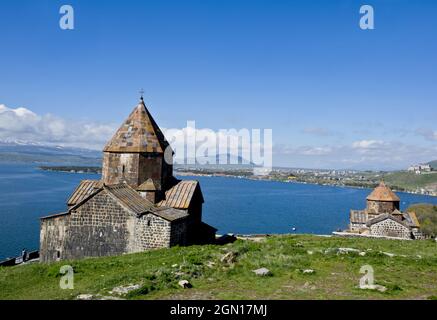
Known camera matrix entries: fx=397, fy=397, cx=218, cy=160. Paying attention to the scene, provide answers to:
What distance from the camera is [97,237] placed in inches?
692

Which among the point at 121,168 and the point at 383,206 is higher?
the point at 121,168

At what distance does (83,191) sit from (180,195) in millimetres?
5190

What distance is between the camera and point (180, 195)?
67.5 ft

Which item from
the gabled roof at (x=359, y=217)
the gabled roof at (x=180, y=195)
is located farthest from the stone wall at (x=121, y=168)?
the gabled roof at (x=359, y=217)

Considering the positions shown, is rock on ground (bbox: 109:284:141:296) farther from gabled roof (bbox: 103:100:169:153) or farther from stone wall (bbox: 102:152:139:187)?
gabled roof (bbox: 103:100:169:153)

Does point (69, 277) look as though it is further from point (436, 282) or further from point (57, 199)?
point (57, 199)

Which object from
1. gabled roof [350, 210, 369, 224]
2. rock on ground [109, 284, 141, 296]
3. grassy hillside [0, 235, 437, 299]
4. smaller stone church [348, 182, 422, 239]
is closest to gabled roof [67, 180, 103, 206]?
grassy hillside [0, 235, 437, 299]

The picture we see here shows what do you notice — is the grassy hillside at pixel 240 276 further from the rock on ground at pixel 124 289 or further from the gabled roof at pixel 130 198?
the gabled roof at pixel 130 198

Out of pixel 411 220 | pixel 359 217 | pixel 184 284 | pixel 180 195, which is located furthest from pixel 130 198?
pixel 411 220

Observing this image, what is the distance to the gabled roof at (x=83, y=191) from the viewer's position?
20453 mm

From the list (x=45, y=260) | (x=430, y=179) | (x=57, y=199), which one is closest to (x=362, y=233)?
(x=45, y=260)

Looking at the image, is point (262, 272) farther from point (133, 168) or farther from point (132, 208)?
point (133, 168)

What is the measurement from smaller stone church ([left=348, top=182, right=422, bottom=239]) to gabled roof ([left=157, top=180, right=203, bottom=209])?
19.2m

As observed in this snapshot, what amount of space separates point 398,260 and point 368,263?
1653mm
